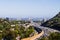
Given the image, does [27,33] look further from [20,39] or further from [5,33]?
[5,33]

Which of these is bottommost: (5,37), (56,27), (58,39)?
(56,27)

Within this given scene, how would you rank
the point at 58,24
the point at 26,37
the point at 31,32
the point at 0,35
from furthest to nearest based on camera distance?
the point at 58,24, the point at 31,32, the point at 26,37, the point at 0,35

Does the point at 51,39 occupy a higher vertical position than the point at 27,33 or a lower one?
higher

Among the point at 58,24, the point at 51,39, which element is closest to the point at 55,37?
the point at 51,39

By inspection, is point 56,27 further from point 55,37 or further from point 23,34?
point 55,37

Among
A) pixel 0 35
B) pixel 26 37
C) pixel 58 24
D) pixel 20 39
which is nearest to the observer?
pixel 0 35

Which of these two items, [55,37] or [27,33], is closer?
[55,37]

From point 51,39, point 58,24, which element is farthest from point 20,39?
point 58,24

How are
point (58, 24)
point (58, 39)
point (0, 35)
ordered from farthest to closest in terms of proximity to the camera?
point (58, 24) < point (0, 35) < point (58, 39)

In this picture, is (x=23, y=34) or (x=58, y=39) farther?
(x=23, y=34)
